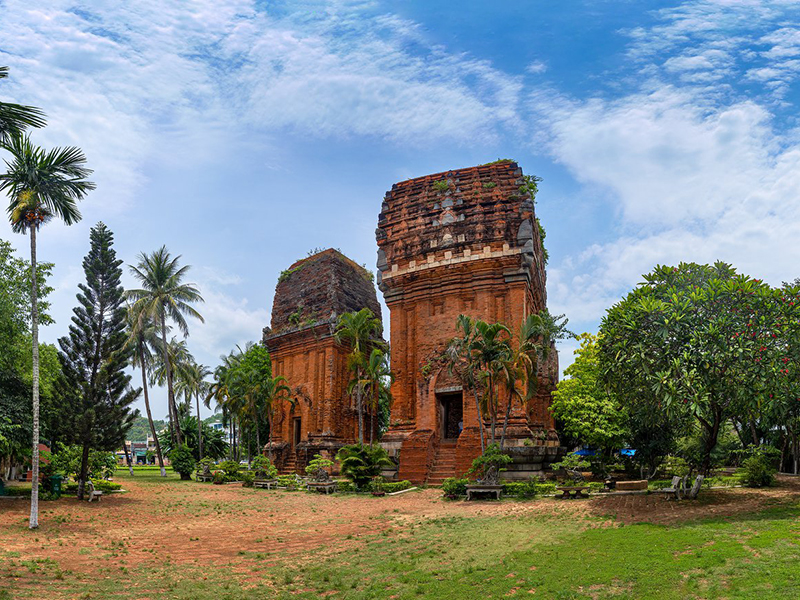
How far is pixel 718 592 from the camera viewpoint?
777cm

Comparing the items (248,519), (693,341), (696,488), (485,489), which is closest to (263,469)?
(248,519)

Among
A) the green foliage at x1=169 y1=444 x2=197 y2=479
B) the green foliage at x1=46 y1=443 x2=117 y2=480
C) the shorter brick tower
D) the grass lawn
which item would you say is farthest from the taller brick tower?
the green foliage at x1=169 y1=444 x2=197 y2=479

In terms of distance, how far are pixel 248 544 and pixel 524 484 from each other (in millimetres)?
8883

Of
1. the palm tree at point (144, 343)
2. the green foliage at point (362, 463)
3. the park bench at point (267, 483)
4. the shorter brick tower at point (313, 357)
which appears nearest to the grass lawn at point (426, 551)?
the green foliage at point (362, 463)

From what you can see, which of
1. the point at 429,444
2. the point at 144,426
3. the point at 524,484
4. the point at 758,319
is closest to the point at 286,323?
the point at 429,444

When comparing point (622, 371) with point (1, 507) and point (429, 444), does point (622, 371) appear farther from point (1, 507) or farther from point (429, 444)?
point (1, 507)

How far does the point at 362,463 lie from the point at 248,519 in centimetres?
610

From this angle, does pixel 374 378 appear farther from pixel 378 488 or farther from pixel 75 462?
pixel 75 462

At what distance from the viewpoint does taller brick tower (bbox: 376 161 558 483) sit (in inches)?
924

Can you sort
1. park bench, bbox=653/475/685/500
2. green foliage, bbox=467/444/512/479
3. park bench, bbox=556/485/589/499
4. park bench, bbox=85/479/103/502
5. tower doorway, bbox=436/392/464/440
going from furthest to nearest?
tower doorway, bbox=436/392/464/440 < park bench, bbox=85/479/103/502 < green foliage, bbox=467/444/512/479 < park bench, bbox=556/485/589/499 < park bench, bbox=653/475/685/500

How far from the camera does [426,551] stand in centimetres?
1122

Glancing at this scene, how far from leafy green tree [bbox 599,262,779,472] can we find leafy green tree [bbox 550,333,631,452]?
7.92 m

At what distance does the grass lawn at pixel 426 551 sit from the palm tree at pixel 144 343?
1953cm

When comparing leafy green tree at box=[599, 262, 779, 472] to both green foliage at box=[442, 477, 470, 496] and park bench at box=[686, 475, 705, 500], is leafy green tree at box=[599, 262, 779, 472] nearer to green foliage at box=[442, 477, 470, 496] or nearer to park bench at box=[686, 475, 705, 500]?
park bench at box=[686, 475, 705, 500]
